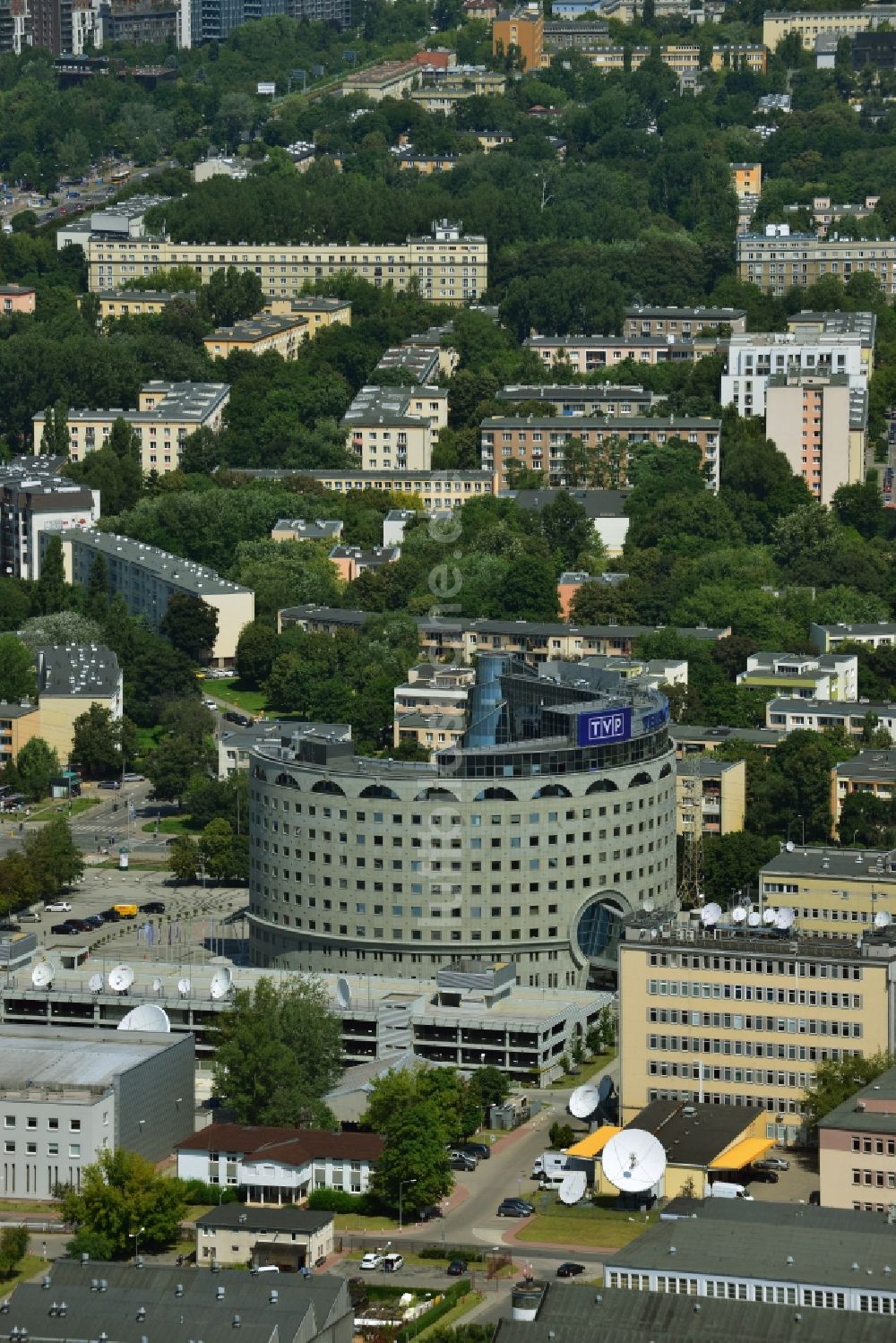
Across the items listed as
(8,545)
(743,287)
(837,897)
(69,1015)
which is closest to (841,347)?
(743,287)

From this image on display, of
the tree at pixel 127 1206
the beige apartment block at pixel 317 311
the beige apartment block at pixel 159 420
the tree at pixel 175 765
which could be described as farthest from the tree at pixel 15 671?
the tree at pixel 127 1206

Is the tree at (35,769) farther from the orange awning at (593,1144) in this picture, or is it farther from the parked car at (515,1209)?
the parked car at (515,1209)

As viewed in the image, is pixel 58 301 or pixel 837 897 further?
pixel 58 301

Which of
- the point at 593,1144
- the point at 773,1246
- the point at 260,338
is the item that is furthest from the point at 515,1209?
the point at 260,338

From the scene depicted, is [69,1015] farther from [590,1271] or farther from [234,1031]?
[590,1271]

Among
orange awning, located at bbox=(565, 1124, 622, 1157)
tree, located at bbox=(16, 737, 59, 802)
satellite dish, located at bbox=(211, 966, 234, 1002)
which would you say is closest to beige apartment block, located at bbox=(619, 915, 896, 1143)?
orange awning, located at bbox=(565, 1124, 622, 1157)

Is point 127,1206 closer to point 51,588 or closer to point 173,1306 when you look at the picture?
point 173,1306

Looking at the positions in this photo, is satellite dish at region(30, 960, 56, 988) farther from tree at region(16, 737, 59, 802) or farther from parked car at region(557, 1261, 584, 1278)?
tree at region(16, 737, 59, 802)
